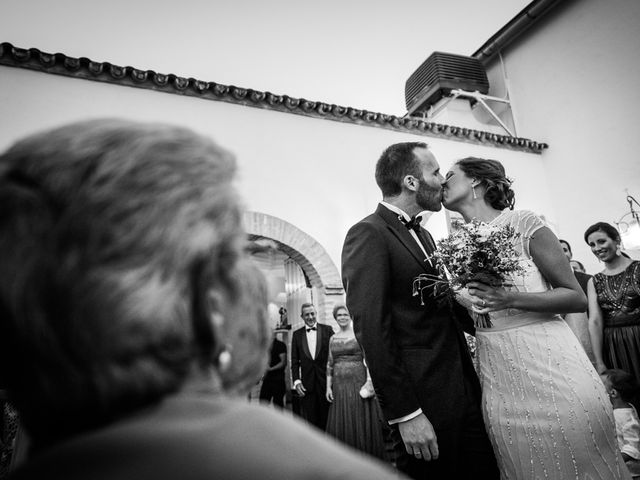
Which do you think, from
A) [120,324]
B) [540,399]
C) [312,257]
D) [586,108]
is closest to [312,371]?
[312,257]

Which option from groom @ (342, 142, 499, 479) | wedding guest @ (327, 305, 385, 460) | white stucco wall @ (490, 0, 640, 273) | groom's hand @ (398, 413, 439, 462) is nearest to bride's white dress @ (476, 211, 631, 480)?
groom @ (342, 142, 499, 479)

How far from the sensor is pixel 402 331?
7.16 feet

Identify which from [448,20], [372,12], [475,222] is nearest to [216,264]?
[475,222]

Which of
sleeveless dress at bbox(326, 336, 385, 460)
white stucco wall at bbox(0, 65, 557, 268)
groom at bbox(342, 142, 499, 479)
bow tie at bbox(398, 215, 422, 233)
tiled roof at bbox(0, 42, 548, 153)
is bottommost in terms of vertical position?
sleeveless dress at bbox(326, 336, 385, 460)

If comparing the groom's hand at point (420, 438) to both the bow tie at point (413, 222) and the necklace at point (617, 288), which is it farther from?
the necklace at point (617, 288)

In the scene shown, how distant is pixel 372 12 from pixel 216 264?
9952 mm

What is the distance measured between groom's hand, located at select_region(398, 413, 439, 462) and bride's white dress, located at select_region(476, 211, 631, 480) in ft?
1.43

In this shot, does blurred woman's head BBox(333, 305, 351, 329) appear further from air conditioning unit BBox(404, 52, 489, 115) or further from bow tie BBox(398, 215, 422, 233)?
air conditioning unit BBox(404, 52, 489, 115)

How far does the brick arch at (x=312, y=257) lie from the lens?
6680 millimetres

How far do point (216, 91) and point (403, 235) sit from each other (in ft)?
17.7

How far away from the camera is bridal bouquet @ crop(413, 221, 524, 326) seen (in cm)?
215

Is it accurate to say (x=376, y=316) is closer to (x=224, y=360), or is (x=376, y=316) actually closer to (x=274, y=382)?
(x=224, y=360)

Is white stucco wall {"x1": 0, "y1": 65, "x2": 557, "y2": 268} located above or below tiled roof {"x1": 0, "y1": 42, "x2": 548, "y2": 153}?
below

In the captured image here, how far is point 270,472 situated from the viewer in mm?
449
